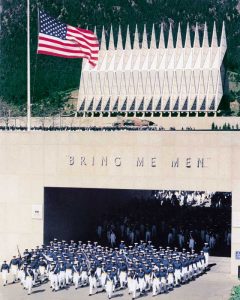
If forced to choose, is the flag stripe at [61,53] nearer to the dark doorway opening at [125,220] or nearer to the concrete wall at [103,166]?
the concrete wall at [103,166]

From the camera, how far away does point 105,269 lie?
3020cm

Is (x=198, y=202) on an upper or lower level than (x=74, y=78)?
lower

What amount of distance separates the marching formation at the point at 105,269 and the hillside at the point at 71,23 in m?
76.8

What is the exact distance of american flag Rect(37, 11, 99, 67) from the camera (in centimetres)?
3628

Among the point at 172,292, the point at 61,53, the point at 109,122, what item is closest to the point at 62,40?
the point at 61,53

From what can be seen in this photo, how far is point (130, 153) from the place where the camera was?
116 feet

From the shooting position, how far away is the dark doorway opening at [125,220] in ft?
128

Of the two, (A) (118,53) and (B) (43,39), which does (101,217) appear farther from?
(A) (118,53)

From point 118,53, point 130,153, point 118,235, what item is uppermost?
point 118,53

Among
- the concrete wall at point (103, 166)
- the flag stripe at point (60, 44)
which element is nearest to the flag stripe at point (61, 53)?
the flag stripe at point (60, 44)

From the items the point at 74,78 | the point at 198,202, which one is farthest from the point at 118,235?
the point at 74,78

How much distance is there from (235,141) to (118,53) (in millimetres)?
70473

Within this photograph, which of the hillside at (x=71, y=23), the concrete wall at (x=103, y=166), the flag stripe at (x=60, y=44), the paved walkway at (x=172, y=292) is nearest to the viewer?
the paved walkway at (x=172, y=292)

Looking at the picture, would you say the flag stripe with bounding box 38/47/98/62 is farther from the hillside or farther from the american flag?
the hillside
